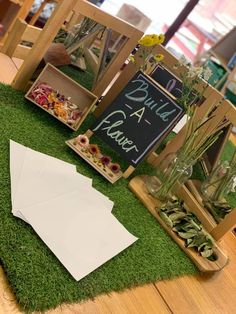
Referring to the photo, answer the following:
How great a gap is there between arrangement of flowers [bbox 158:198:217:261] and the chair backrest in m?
0.84

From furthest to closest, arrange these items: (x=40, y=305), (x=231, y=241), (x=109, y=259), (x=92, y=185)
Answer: (x=231, y=241)
(x=92, y=185)
(x=109, y=259)
(x=40, y=305)

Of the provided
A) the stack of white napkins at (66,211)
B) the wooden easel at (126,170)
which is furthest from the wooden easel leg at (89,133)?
the stack of white napkins at (66,211)

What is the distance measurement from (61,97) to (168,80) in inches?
15.6

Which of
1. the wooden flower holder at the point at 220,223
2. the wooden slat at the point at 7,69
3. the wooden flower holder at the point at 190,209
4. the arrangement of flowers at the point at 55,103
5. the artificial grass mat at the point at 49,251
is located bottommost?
the wooden slat at the point at 7,69

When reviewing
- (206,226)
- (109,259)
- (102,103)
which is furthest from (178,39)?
(109,259)

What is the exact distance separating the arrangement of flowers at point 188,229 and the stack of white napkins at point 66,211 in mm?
200

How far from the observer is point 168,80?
1460mm

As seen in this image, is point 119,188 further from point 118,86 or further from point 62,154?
point 118,86

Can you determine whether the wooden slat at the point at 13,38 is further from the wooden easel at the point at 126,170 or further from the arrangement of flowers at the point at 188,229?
the arrangement of flowers at the point at 188,229

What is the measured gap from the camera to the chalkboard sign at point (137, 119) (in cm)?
131

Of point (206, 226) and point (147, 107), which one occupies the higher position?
point (147, 107)

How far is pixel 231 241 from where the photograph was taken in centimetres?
149

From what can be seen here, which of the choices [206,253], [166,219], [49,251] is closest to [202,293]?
[206,253]

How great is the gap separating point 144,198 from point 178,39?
3.17 metres
